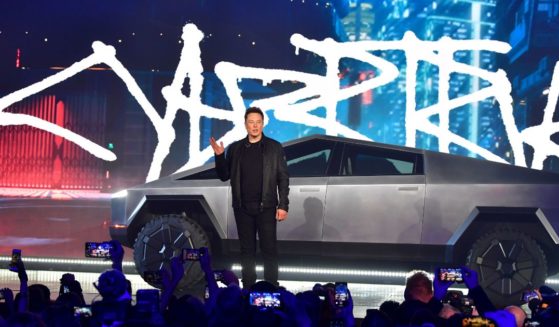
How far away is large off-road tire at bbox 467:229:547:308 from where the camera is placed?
7.37m

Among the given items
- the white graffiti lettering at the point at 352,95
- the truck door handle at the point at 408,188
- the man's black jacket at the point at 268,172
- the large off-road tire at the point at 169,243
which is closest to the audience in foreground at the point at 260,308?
the man's black jacket at the point at 268,172

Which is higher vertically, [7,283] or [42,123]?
[42,123]

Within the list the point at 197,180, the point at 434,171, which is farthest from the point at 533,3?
the point at 197,180

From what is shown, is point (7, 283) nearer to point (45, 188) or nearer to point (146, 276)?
point (146, 276)

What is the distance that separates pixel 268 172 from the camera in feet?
22.9

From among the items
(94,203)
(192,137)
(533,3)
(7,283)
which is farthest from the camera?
(94,203)

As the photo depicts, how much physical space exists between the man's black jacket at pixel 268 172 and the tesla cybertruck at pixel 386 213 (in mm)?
920

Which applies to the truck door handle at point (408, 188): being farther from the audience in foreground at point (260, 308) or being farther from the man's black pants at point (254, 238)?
the audience in foreground at point (260, 308)

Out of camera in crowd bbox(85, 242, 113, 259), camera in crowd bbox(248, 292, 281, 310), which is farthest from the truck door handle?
camera in crowd bbox(248, 292, 281, 310)

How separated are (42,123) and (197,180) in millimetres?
4814

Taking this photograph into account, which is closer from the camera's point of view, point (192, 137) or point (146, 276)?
point (146, 276)

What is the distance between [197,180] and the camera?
8.12 meters

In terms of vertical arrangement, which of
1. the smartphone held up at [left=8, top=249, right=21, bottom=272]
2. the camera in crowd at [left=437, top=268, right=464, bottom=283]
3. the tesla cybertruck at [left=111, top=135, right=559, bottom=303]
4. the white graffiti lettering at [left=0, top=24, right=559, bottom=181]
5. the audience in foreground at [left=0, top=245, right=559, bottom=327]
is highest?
the white graffiti lettering at [left=0, top=24, right=559, bottom=181]

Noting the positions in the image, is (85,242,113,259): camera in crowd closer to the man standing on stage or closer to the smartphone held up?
the smartphone held up
